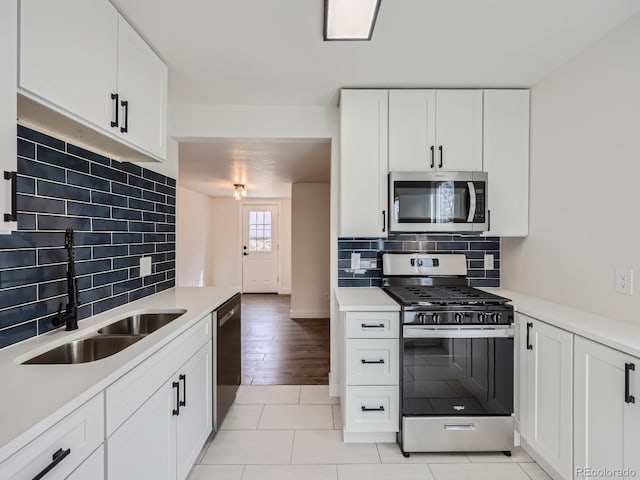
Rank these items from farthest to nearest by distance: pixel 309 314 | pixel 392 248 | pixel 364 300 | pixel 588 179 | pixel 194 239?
→ 1. pixel 194 239
2. pixel 309 314
3. pixel 392 248
4. pixel 364 300
5. pixel 588 179

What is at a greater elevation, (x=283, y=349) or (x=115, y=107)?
(x=115, y=107)

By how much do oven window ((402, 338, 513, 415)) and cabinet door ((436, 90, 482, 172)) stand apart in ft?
3.99

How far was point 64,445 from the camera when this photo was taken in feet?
2.86

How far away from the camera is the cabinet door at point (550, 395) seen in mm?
1644

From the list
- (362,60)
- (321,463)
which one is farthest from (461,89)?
(321,463)

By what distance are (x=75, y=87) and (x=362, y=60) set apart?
4.86ft

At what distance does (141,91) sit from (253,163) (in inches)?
95.9

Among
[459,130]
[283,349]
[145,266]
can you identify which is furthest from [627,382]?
[283,349]

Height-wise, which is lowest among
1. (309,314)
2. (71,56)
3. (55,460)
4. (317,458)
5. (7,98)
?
(317,458)

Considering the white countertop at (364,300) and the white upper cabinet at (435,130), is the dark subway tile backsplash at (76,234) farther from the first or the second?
the white upper cabinet at (435,130)

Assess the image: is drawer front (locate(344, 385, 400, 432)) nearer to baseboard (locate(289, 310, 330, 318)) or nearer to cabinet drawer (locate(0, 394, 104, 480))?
cabinet drawer (locate(0, 394, 104, 480))

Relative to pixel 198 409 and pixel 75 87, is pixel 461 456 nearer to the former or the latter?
pixel 198 409

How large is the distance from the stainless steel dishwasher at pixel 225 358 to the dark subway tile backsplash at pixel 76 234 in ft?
1.81

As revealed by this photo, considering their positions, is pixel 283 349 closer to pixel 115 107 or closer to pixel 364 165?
pixel 364 165
